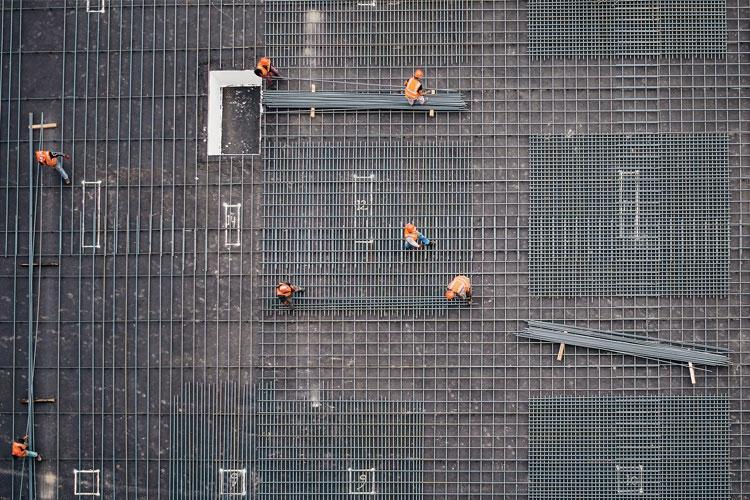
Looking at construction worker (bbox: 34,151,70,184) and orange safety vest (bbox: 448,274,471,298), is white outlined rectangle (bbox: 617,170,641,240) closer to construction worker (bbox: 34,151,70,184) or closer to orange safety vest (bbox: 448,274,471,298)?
orange safety vest (bbox: 448,274,471,298)

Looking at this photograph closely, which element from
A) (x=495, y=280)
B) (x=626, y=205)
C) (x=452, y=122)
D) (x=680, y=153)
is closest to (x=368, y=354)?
(x=495, y=280)

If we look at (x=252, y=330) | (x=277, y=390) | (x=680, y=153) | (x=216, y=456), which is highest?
(x=680, y=153)

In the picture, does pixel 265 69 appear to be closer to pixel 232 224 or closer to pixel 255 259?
pixel 232 224

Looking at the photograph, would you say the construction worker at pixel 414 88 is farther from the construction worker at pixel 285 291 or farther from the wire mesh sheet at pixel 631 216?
the construction worker at pixel 285 291

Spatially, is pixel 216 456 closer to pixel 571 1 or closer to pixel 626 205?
pixel 626 205

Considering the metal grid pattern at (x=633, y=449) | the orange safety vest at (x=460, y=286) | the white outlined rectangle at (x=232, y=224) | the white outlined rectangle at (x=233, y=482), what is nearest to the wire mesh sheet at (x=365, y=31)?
the white outlined rectangle at (x=232, y=224)

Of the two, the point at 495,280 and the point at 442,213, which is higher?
the point at 442,213

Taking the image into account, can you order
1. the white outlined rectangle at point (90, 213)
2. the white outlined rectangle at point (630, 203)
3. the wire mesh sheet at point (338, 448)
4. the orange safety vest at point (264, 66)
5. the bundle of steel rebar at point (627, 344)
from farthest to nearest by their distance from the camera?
the white outlined rectangle at point (90, 213) → the white outlined rectangle at point (630, 203) → the wire mesh sheet at point (338, 448) → the bundle of steel rebar at point (627, 344) → the orange safety vest at point (264, 66)
